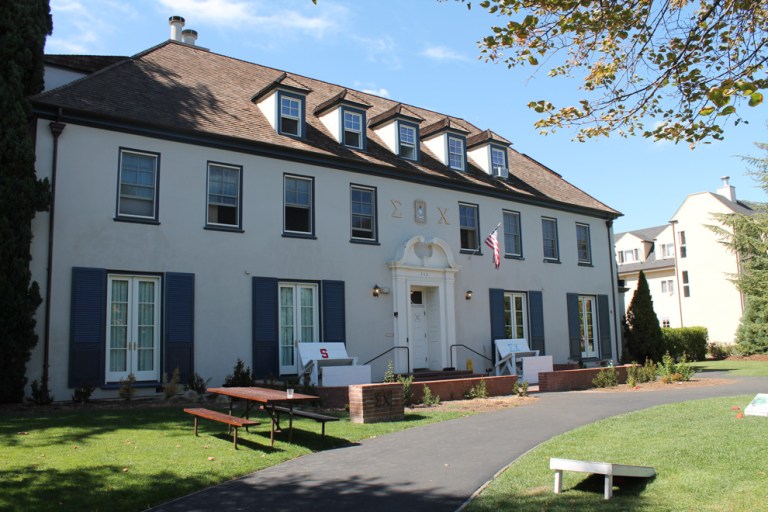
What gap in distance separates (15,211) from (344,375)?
25.8 feet

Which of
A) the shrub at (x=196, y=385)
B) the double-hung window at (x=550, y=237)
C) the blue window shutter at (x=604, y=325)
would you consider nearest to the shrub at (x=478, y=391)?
the shrub at (x=196, y=385)

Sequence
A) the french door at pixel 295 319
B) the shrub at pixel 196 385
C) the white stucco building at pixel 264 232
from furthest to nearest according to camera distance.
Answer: the french door at pixel 295 319 → the shrub at pixel 196 385 → the white stucco building at pixel 264 232

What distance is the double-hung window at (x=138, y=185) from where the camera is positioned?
15.1m

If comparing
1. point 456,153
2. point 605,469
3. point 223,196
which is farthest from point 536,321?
point 605,469

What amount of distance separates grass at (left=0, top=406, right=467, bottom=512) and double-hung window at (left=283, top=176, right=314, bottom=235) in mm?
6652

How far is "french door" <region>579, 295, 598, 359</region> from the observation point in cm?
2530

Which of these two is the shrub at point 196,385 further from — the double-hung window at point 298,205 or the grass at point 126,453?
the double-hung window at point 298,205

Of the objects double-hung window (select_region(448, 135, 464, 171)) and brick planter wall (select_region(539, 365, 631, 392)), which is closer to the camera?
brick planter wall (select_region(539, 365, 631, 392))

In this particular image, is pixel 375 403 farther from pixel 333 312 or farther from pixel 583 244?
pixel 583 244

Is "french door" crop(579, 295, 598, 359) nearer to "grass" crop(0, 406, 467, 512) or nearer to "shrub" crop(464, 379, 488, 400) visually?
"shrub" crop(464, 379, 488, 400)

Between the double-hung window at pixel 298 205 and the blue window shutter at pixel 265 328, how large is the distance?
1.74 m

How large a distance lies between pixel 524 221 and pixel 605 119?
15.2 meters

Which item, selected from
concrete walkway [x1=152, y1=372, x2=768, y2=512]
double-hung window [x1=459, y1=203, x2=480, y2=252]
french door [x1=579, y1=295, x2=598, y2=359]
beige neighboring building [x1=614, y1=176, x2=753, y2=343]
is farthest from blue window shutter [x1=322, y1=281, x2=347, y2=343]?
beige neighboring building [x1=614, y1=176, x2=753, y2=343]

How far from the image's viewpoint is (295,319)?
17422mm
